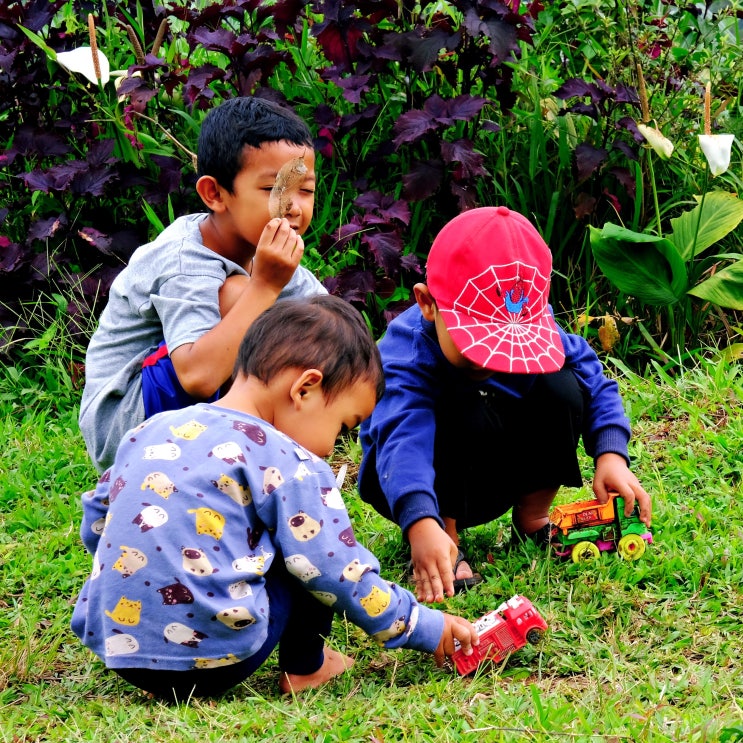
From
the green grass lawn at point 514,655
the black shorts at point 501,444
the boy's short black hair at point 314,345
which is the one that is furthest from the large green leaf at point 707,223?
the boy's short black hair at point 314,345

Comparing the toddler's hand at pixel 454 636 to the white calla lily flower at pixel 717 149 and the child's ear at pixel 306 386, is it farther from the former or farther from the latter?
the white calla lily flower at pixel 717 149

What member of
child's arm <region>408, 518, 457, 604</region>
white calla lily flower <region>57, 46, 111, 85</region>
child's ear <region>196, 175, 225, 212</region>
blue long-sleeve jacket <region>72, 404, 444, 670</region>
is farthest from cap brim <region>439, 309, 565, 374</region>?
white calla lily flower <region>57, 46, 111, 85</region>

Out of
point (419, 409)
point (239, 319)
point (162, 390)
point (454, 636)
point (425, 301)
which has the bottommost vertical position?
point (454, 636)

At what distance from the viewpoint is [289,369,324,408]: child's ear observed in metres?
2.16

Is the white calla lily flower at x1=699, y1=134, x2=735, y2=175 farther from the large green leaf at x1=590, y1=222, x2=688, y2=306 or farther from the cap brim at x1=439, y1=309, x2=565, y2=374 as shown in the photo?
the cap brim at x1=439, y1=309, x2=565, y2=374

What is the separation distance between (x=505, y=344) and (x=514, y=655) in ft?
2.32

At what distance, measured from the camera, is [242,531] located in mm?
2084

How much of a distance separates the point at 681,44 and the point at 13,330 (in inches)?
128

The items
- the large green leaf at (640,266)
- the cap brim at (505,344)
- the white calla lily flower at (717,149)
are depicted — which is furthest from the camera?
the large green leaf at (640,266)

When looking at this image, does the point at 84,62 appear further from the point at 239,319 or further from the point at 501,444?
the point at 501,444

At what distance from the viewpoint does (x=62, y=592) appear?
295 centimetres

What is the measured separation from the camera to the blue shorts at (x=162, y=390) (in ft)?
9.53

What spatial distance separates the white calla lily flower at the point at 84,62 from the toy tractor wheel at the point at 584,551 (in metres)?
2.48

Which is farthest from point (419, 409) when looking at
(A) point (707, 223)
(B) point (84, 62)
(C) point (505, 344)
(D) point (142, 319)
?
(B) point (84, 62)
